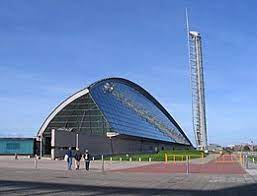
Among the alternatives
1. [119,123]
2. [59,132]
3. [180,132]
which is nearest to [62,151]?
[59,132]

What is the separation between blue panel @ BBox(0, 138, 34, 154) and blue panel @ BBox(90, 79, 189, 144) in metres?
27.3

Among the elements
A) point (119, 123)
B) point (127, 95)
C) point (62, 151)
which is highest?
point (127, 95)

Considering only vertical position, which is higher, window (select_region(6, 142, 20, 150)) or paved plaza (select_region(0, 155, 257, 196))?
window (select_region(6, 142, 20, 150))

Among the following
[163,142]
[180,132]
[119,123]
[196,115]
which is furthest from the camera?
[180,132]

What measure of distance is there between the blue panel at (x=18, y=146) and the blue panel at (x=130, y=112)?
27272mm

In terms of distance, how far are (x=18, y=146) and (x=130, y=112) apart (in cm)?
5058

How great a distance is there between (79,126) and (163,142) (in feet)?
154

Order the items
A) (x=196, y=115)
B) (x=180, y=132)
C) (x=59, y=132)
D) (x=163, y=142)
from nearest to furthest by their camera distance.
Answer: (x=59, y=132) < (x=163, y=142) < (x=196, y=115) < (x=180, y=132)

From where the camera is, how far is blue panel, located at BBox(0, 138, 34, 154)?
246ft

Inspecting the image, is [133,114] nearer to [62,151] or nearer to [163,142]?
[163,142]

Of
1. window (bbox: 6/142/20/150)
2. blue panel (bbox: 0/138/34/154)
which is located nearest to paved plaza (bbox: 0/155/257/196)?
blue panel (bbox: 0/138/34/154)

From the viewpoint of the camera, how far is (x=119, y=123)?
4222 inches

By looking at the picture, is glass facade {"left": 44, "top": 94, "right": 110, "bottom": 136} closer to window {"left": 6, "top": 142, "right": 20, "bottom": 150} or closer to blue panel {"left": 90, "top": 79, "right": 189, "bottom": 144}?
blue panel {"left": 90, "top": 79, "right": 189, "bottom": 144}

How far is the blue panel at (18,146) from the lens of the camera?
74.9m
